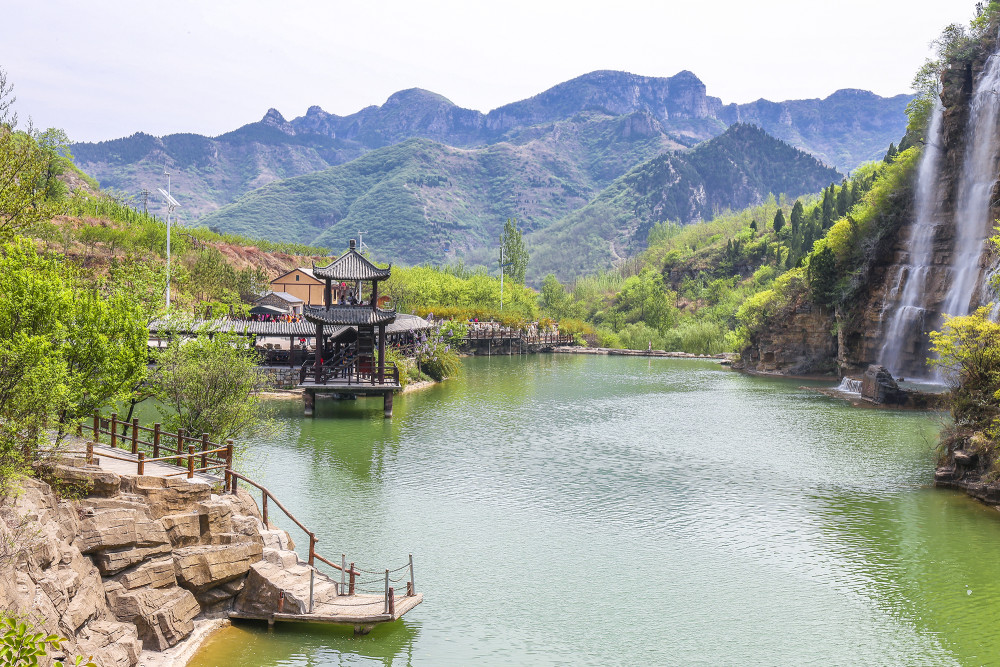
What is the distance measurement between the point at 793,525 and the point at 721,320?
71320 mm

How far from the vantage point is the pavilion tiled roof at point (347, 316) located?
36.6 m

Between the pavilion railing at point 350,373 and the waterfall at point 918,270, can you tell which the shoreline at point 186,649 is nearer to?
the pavilion railing at point 350,373

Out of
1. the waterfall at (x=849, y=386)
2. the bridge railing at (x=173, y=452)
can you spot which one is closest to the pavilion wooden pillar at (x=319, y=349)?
the bridge railing at (x=173, y=452)

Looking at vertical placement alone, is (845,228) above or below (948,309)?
above

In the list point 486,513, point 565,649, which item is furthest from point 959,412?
point 565,649

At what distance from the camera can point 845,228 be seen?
5616cm

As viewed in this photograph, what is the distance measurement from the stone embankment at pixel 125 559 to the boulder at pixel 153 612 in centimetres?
2

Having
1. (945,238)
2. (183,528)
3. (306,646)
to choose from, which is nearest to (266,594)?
(306,646)

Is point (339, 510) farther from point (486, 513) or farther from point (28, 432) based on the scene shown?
point (28, 432)

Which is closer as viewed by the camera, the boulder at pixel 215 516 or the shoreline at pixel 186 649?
the shoreline at pixel 186 649

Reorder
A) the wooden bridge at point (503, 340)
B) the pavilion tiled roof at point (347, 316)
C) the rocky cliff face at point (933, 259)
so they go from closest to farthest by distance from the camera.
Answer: the pavilion tiled roof at point (347, 316) → the rocky cliff face at point (933, 259) → the wooden bridge at point (503, 340)

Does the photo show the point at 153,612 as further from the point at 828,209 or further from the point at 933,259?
the point at 828,209

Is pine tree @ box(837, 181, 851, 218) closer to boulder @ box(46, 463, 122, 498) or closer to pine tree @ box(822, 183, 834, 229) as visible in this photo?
pine tree @ box(822, 183, 834, 229)

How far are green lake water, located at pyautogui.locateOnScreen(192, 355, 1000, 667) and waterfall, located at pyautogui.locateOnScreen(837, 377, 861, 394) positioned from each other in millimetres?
10218
